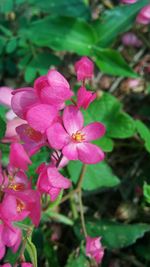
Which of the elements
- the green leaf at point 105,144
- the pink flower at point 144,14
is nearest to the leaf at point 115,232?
the green leaf at point 105,144

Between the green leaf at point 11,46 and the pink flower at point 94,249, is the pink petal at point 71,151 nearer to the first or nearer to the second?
the pink flower at point 94,249

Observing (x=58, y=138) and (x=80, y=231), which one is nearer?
(x=58, y=138)

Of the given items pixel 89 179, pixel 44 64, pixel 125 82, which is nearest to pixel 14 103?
pixel 89 179

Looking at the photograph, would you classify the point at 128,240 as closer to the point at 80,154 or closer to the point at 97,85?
the point at 80,154

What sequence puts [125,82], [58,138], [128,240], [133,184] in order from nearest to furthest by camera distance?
[58,138], [128,240], [133,184], [125,82]

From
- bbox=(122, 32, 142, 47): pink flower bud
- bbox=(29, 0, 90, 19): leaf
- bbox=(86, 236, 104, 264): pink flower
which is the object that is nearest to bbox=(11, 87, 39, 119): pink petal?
bbox=(86, 236, 104, 264): pink flower

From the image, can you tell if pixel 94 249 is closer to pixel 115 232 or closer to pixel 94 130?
pixel 115 232

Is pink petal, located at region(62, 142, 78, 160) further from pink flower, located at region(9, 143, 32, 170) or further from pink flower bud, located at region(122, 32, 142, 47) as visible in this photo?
pink flower bud, located at region(122, 32, 142, 47)

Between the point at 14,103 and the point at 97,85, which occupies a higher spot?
the point at 14,103
